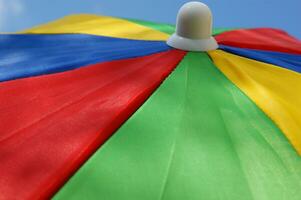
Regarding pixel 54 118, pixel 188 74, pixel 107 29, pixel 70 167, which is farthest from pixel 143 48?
pixel 70 167

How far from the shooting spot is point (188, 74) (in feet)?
4.06

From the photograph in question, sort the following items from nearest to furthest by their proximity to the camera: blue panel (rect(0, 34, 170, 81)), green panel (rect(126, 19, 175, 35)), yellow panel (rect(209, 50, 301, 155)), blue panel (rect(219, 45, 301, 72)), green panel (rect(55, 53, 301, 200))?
green panel (rect(55, 53, 301, 200)), yellow panel (rect(209, 50, 301, 155)), blue panel (rect(0, 34, 170, 81)), blue panel (rect(219, 45, 301, 72)), green panel (rect(126, 19, 175, 35))

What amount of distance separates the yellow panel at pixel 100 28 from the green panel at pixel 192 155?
512mm

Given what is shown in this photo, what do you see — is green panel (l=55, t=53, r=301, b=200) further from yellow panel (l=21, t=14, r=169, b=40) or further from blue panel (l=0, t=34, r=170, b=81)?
yellow panel (l=21, t=14, r=169, b=40)

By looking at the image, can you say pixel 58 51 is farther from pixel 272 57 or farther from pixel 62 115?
pixel 272 57

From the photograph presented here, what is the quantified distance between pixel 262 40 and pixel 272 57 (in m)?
0.25

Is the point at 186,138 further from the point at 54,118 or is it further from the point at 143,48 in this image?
the point at 143,48

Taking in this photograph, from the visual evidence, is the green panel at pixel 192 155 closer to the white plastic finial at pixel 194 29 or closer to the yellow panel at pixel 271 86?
the yellow panel at pixel 271 86

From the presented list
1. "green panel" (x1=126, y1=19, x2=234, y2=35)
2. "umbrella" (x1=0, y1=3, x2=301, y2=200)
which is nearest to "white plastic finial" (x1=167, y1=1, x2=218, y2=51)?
"umbrella" (x1=0, y1=3, x2=301, y2=200)

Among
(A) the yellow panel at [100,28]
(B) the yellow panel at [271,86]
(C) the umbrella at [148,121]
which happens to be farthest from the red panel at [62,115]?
(A) the yellow panel at [100,28]

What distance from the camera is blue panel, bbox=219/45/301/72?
147cm

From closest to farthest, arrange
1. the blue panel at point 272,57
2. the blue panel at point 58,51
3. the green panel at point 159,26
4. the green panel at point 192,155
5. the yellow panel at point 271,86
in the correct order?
1. the green panel at point 192,155
2. the yellow panel at point 271,86
3. the blue panel at point 58,51
4. the blue panel at point 272,57
5. the green panel at point 159,26

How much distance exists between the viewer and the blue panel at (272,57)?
→ 1466 mm

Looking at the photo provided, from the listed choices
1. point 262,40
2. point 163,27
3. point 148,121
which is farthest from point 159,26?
point 148,121
